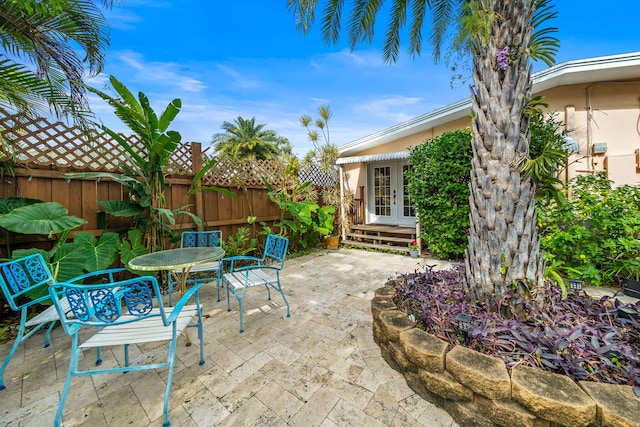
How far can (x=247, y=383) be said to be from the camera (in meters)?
1.93

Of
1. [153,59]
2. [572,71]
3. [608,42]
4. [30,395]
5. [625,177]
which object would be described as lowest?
[30,395]

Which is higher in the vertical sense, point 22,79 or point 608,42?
point 608,42

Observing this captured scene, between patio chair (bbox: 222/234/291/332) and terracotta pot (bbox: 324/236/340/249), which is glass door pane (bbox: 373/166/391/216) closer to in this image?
terracotta pot (bbox: 324/236/340/249)

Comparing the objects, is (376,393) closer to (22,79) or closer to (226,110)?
(22,79)

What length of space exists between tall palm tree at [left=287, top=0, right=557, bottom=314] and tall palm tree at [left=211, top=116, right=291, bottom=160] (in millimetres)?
17373

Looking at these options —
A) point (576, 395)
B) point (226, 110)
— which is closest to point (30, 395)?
point (576, 395)

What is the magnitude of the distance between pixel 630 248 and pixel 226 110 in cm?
1135

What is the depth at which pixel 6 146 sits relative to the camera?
9.20 ft

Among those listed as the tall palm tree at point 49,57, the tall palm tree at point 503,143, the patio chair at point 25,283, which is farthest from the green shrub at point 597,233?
the tall palm tree at point 49,57

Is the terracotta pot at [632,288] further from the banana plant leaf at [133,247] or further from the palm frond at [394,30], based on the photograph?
the banana plant leaf at [133,247]

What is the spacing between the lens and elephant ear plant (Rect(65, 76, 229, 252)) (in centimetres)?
336

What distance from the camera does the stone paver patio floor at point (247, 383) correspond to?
1.62m

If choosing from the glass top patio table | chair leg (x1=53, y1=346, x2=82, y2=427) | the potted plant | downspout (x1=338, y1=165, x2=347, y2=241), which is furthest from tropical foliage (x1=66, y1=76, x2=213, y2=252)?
the potted plant

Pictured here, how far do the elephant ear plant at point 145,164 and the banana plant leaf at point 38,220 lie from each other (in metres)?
0.52
